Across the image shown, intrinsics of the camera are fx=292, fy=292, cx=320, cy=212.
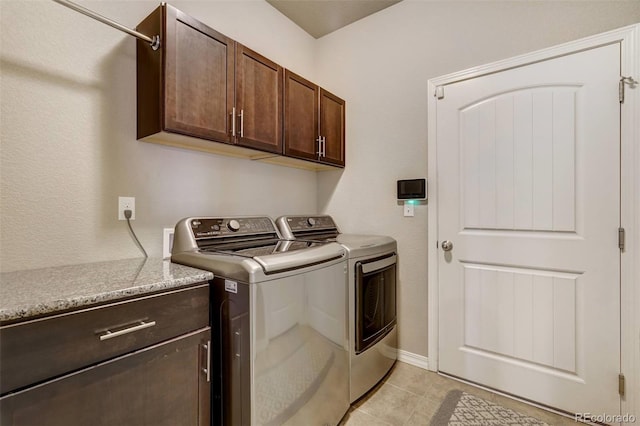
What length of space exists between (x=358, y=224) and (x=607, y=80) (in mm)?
1734

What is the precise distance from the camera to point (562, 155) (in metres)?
1.67

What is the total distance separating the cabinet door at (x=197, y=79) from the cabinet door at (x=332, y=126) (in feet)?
2.83

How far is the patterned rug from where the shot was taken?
1.59m

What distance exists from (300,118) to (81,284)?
5.31 ft

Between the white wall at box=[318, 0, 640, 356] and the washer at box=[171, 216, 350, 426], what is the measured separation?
0.86m

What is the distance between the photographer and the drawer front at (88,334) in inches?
30.8

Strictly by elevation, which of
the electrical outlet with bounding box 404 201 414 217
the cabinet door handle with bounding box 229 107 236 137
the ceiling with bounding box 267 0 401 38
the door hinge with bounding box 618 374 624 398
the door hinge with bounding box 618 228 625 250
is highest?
the ceiling with bounding box 267 0 401 38

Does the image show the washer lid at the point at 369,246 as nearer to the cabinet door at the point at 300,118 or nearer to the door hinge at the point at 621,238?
the cabinet door at the point at 300,118

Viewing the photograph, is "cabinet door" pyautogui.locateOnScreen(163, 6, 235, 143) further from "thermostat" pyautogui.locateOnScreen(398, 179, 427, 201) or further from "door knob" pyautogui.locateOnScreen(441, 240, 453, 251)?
"door knob" pyautogui.locateOnScreen(441, 240, 453, 251)

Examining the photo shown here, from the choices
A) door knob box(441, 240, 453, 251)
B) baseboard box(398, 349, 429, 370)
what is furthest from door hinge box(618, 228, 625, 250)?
baseboard box(398, 349, 429, 370)

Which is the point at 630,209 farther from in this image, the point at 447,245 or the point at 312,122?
the point at 312,122

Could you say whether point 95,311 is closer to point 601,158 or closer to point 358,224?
point 358,224

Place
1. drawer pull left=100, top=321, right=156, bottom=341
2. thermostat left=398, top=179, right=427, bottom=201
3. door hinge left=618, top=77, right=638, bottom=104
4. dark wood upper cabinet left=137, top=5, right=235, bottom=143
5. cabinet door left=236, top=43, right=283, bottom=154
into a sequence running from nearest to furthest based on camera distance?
1. drawer pull left=100, top=321, right=156, bottom=341
2. dark wood upper cabinet left=137, top=5, right=235, bottom=143
3. door hinge left=618, top=77, right=638, bottom=104
4. cabinet door left=236, top=43, right=283, bottom=154
5. thermostat left=398, top=179, right=427, bottom=201

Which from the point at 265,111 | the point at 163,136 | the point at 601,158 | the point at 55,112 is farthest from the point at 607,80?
the point at 55,112
